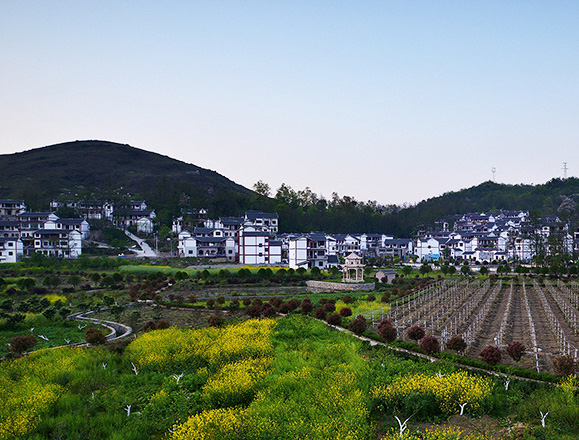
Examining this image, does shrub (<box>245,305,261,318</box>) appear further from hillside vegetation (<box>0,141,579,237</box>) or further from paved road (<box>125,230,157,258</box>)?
hillside vegetation (<box>0,141,579,237</box>)

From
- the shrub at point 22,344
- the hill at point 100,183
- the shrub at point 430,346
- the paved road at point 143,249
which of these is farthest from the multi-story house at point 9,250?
the shrub at point 430,346

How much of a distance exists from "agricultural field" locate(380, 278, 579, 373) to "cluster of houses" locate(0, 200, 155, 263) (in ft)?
198

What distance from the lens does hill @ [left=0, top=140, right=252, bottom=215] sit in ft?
340

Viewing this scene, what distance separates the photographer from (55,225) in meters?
80.4

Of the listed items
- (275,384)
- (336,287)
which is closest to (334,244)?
(336,287)

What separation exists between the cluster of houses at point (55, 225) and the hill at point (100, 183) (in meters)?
4.13

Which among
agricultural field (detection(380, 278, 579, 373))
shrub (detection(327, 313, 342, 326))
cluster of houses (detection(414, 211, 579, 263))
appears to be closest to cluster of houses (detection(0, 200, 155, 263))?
cluster of houses (detection(414, 211, 579, 263))

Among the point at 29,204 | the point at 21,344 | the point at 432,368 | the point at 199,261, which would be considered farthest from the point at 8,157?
Result: the point at 432,368

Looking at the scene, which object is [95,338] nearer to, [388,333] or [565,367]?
[388,333]

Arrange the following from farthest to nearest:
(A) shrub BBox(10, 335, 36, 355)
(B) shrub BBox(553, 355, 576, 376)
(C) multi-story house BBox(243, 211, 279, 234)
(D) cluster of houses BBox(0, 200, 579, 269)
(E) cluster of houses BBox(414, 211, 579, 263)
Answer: (C) multi-story house BBox(243, 211, 279, 234), (E) cluster of houses BBox(414, 211, 579, 263), (D) cluster of houses BBox(0, 200, 579, 269), (A) shrub BBox(10, 335, 36, 355), (B) shrub BBox(553, 355, 576, 376)

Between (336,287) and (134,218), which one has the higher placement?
(134,218)

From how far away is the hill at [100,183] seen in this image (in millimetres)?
103688

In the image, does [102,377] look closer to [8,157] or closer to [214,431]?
[214,431]

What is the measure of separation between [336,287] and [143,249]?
45.6 metres
